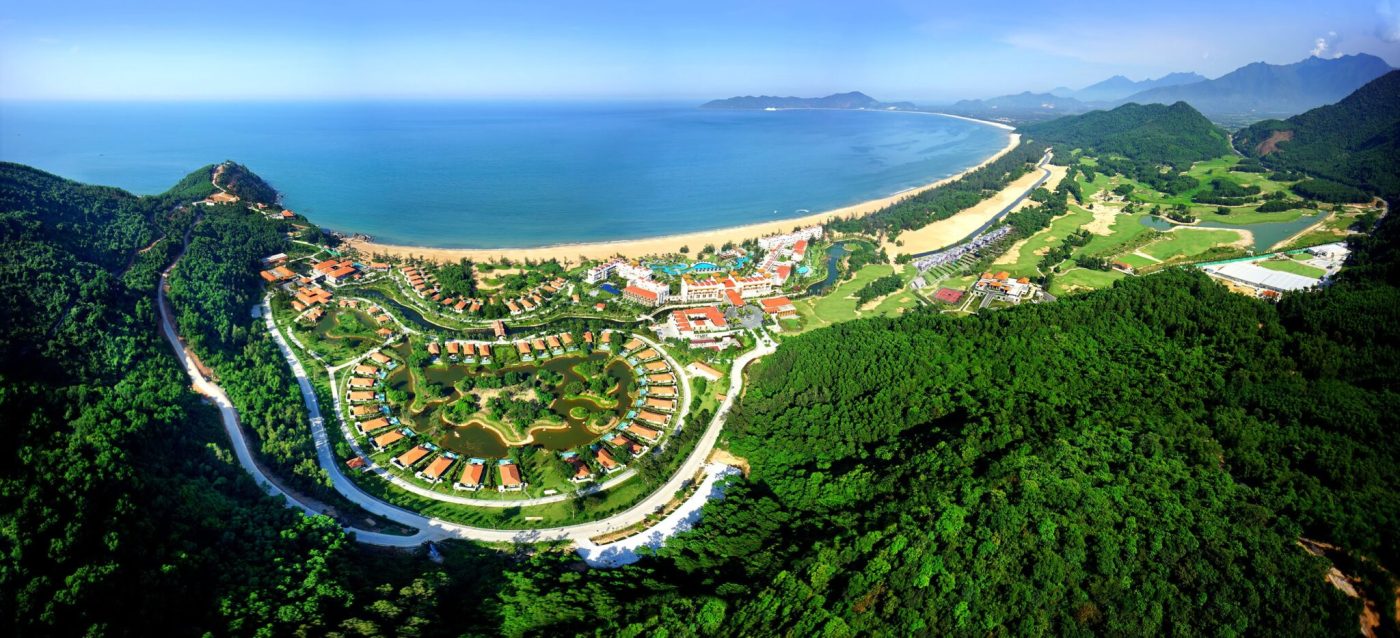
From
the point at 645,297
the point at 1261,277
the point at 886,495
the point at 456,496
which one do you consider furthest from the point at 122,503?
the point at 1261,277

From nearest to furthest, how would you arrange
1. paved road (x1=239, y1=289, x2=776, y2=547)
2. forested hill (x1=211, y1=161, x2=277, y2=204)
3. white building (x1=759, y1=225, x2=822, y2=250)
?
1. paved road (x1=239, y1=289, x2=776, y2=547)
2. white building (x1=759, y1=225, x2=822, y2=250)
3. forested hill (x1=211, y1=161, x2=277, y2=204)

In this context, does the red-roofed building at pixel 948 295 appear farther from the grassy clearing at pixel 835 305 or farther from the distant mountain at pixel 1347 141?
the distant mountain at pixel 1347 141

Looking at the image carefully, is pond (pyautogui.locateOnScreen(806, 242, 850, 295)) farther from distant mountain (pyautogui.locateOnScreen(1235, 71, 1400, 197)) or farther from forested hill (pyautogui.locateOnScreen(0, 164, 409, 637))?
distant mountain (pyautogui.locateOnScreen(1235, 71, 1400, 197))

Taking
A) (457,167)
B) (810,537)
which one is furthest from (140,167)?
(810,537)

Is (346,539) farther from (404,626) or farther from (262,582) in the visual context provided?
(404,626)

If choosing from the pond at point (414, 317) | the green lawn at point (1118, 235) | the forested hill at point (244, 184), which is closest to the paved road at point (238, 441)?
the pond at point (414, 317)

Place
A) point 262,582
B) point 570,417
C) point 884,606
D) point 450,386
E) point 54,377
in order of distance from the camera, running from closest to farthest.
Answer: point 884,606
point 262,582
point 54,377
point 570,417
point 450,386

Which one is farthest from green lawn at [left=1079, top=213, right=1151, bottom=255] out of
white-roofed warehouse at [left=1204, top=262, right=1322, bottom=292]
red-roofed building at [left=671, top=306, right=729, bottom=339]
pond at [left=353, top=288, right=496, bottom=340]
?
pond at [left=353, top=288, right=496, bottom=340]

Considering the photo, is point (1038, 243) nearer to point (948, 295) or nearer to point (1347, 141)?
point (948, 295)
